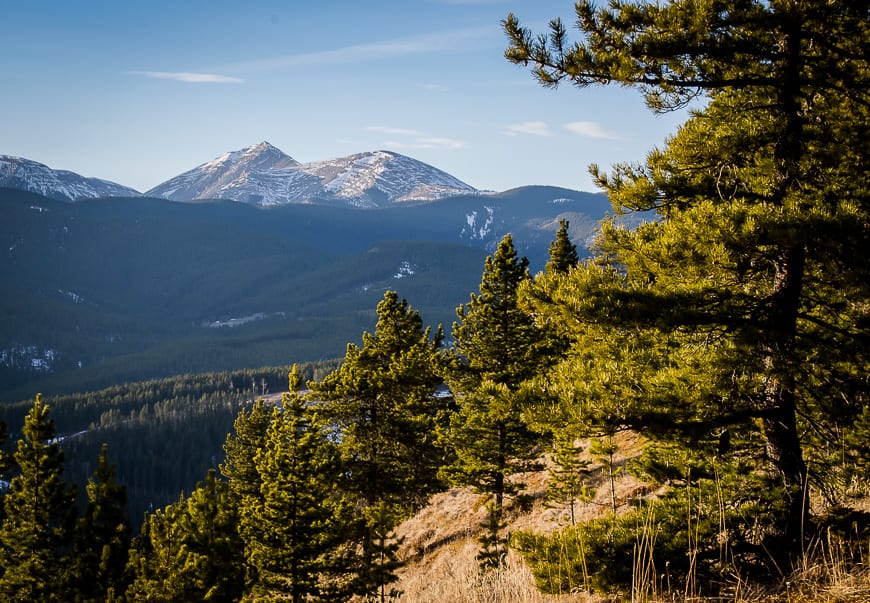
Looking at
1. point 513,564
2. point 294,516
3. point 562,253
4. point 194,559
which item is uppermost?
point 562,253

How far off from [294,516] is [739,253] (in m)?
16.7

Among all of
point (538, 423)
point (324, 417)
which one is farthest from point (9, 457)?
point (538, 423)

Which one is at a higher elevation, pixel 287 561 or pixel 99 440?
pixel 287 561

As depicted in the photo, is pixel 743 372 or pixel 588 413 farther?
pixel 743 372

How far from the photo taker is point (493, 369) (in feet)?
74.4

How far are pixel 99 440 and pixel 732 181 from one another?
211 metres

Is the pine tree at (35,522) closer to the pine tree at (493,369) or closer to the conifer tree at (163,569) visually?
the conifer tree at (163,569)

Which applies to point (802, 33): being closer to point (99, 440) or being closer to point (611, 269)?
point (611, 269)

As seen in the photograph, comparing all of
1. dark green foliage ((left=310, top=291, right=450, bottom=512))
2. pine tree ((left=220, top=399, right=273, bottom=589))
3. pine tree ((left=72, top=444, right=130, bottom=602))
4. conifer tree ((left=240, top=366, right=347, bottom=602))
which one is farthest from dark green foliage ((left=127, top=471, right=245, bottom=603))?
pine tree ((left=220, top=399, right=273, bottom=589))

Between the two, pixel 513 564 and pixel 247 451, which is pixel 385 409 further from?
pixel 247 451

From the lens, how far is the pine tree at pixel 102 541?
27.7 m

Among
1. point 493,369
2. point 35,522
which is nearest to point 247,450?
point 35,522

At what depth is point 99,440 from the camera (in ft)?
596

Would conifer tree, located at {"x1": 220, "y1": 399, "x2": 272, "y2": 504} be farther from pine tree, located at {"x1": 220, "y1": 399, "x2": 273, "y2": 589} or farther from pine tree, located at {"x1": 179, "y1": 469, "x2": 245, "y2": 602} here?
pine tree, located at {"x1": 179, "y1": 469, "x2": 245, "y2": 602}
